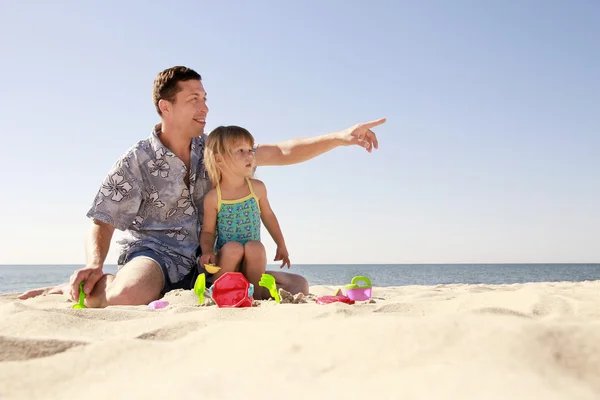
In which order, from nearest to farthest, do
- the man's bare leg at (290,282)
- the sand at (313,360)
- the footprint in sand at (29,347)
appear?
the sand at (313,360), the footprint in sand at (29,347), the man's bare leg at (290,282)

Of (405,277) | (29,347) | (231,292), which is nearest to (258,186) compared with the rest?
(231,292)

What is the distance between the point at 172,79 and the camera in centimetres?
396

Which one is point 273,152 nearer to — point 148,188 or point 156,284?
point 148,188

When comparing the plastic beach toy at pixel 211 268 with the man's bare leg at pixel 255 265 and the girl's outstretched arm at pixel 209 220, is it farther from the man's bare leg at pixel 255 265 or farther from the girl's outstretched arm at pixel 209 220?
the girl's outstretched arm at pixel 209 220

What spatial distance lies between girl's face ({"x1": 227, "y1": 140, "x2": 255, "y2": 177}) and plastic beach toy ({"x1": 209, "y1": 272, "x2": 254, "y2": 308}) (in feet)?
3.86

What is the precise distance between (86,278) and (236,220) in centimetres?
107

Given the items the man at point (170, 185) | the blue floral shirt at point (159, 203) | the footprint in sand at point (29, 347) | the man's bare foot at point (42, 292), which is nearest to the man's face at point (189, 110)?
the man at point (170, 185)

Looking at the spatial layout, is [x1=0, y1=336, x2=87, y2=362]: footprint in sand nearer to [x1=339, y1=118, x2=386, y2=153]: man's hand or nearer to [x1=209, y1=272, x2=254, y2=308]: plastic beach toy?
[x1=209, y1=272, x2=254, y2=308]: plastic beach toy

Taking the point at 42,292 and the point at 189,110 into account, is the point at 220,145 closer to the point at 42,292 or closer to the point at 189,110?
the point at 189,110

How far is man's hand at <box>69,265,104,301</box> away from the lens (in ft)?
10.2

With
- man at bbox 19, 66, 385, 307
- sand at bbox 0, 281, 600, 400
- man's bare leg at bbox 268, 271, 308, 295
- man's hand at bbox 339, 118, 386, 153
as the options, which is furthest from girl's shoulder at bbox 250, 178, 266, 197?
sand at bbox 0, 281, 600, 400

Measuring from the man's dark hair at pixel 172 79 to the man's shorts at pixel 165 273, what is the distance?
1.19m

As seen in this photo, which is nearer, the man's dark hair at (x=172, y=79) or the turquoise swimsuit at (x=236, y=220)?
the turquoise swimsuit at (x=236, y=220)

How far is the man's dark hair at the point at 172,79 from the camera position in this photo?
395 centimetres
